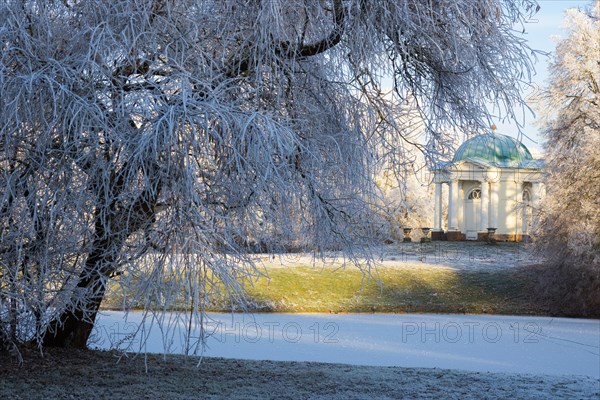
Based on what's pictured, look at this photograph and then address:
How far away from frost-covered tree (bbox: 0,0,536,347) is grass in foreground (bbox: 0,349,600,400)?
1.40ft

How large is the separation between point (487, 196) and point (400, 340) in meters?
19.1

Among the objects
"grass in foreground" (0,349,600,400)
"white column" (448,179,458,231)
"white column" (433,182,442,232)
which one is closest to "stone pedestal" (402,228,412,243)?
"white column" (433,182,442,232)

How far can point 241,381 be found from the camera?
280 inches

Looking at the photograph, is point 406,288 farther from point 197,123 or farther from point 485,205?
point 197,123

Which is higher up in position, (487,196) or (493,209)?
(487,196)

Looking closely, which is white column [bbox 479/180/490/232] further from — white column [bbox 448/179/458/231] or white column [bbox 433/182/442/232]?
white column [bbox 433/182/442/232]

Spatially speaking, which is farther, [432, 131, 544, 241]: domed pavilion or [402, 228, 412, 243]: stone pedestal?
[432, 131, 544, 241]: domed pavilion

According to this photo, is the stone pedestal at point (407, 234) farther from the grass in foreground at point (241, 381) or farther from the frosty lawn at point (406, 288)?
the grass in foreground at point (241, 381)

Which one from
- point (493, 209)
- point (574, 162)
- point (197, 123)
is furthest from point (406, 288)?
point (197, 123)

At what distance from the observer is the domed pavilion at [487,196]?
28.8 meters

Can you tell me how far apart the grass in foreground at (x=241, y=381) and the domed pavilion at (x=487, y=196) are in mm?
A: 20624

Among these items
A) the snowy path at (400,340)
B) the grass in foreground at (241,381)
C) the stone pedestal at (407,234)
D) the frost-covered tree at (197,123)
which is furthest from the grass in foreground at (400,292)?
the frost-covered tree at (197,123)

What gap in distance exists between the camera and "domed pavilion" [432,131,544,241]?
2881cm

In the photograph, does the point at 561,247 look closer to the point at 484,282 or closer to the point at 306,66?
the point at 484,282
